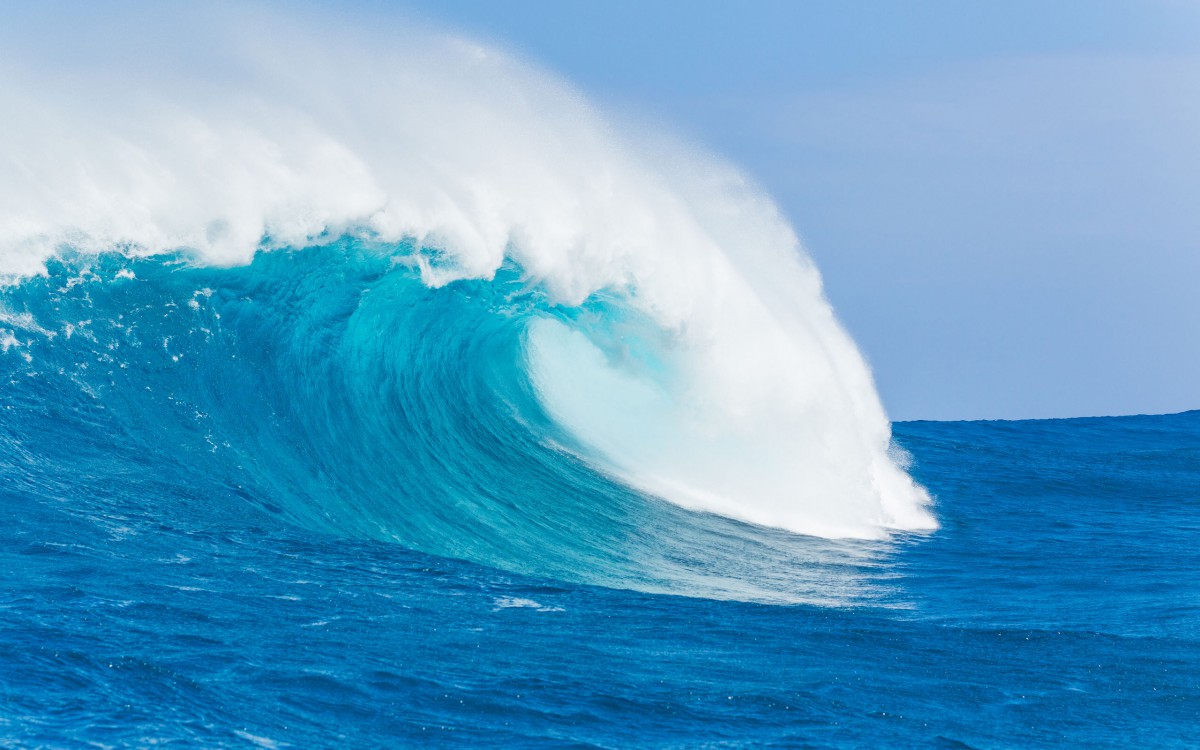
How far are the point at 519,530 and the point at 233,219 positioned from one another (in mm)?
3848

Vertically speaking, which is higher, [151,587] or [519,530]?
[519,530]

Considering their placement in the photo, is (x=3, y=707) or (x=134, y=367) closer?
(x=3, y=707)

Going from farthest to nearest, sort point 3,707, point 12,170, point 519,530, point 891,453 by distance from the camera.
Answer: point 891,453, point 12,170, point 519,530, point 3,707

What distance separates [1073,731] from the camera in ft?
16.6

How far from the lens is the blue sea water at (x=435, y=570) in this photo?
4879mm

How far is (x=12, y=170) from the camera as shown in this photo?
1020 cm

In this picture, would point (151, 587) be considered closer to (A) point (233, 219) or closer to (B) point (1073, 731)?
(B) point (1073, 731)

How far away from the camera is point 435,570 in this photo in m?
7.23

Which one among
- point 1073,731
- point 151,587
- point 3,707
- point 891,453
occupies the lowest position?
point 3,707

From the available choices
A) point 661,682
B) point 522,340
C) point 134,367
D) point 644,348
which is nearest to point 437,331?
point 522,340

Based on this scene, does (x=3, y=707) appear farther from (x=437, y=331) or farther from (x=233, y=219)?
(x=437, y=331)

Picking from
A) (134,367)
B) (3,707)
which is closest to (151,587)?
(3,707)

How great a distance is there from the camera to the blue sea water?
488cm

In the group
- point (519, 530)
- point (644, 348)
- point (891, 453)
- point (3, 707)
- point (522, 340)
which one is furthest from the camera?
point (891, 453)
